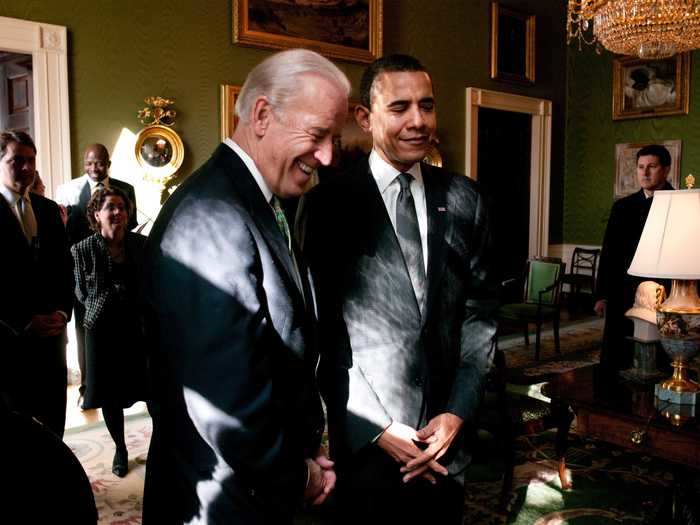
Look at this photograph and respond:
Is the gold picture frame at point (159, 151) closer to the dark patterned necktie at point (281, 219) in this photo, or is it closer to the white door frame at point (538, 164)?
the dark patterned necktie at point (281, 219)

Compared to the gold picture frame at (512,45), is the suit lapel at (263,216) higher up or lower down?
lower down

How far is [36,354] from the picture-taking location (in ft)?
10.3

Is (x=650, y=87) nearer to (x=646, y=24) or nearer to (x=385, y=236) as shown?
(x=646, y=24)

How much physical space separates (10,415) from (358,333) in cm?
91

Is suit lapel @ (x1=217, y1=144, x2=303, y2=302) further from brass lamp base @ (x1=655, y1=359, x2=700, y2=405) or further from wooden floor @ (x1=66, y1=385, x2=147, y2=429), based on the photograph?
wooden floor @ (x1=66, y1=385, x2=147, y2=429)

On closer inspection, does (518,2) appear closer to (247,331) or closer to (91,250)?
(91,250)

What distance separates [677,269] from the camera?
8.41 feet

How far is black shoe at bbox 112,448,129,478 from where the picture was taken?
357 centimetres

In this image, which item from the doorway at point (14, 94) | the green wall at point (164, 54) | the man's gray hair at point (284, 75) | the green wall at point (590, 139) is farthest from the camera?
the green wall at point (590, 139)

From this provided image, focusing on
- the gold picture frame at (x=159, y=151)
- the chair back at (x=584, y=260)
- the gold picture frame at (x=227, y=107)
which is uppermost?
the gold picture frame at (x=227, y=107)

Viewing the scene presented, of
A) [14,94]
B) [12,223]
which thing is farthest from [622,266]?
[14,94]

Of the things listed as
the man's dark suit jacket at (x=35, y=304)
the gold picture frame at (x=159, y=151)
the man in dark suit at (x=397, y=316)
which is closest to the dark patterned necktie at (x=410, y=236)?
the man in dark suit at (x=397, y=316)

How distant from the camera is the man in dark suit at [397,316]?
66.8 inches

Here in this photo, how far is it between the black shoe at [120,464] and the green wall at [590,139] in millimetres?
8043
